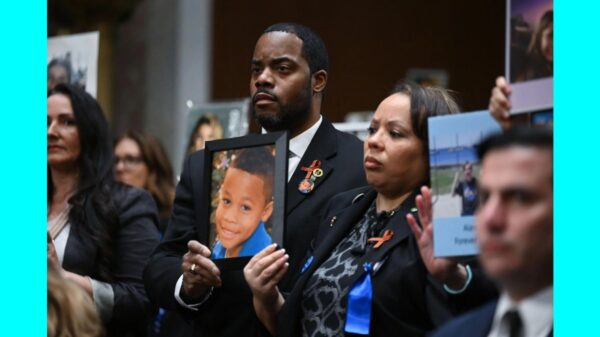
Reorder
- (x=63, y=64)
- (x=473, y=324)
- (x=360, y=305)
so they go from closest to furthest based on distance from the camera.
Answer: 1. (x=473, y=324)
2. (x=360, y=305)
3. (x=63, y=64)

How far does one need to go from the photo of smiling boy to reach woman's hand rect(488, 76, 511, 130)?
958 mm

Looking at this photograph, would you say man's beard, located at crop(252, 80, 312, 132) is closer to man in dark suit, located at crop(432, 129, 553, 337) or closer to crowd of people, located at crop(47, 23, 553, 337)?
crowd of people, located at crop(47, 23, 553, 337)

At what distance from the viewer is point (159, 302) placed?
13.4ft

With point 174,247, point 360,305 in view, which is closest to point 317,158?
point 174,247

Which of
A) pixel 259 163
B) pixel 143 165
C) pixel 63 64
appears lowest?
pixel 143 165

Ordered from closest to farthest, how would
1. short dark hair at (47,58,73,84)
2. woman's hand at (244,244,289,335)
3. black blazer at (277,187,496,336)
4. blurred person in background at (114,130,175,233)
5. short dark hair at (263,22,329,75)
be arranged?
black blazer at (277,187,496,336)
woman's hand at (244,244,289,335)
short dark hair at (263,22,329,75)
short dark hair at (47,58,73,84)
blurred person in background at (114,130,175,233)

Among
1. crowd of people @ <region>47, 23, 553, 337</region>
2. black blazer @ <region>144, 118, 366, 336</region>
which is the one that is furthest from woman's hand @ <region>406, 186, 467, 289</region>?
black blazer @ <region>144, 118, 366, 336</region>

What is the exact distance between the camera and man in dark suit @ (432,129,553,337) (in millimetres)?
2609

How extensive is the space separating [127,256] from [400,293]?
4.65 ft

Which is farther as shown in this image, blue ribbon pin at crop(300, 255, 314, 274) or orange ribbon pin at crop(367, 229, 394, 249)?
blue ribbon pin at crop(300, 255, 314, 274)

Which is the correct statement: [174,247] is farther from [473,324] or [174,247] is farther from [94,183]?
[473,324]

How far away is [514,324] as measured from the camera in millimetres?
2621

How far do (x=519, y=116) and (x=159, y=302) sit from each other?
1.64 m

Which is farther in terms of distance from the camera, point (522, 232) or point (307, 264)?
point (307, 264)
